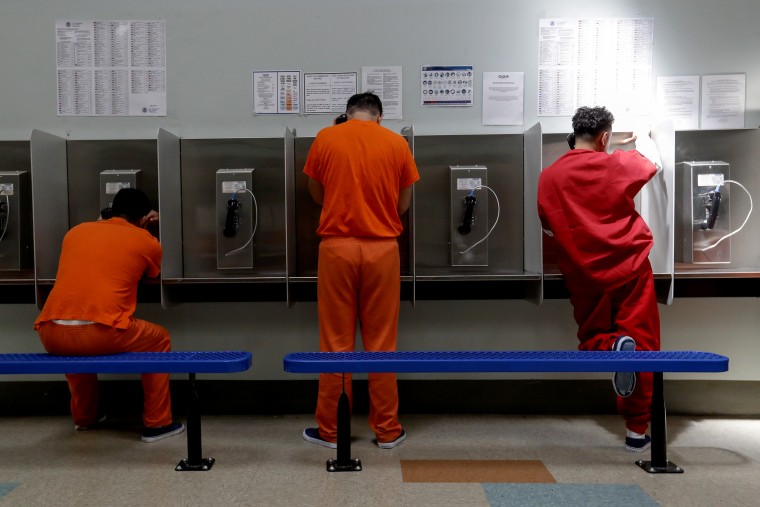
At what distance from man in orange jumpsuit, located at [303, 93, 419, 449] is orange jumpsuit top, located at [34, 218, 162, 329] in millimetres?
762

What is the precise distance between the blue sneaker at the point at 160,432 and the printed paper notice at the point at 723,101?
9.63ft

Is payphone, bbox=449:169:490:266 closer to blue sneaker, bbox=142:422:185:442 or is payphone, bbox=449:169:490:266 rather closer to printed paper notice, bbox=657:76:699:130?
printed paper notice, bbox=657:76:699:130

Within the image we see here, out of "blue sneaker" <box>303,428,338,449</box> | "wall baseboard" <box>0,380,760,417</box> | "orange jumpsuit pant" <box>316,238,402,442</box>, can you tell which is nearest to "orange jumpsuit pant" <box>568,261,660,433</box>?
"wall baseboard" <box>0,380,760,417</box>

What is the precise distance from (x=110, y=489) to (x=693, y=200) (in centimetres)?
281

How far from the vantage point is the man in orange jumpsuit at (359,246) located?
7.98ft

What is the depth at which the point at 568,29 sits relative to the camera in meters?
3.06

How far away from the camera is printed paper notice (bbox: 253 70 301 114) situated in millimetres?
3068

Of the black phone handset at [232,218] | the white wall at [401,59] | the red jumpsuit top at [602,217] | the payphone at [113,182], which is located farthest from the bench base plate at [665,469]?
the payphone at [113,182]

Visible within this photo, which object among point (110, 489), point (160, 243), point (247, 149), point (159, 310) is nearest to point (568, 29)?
point (247, 149)

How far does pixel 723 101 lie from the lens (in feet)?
10.1

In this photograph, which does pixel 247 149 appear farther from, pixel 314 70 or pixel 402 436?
pixel 402 436

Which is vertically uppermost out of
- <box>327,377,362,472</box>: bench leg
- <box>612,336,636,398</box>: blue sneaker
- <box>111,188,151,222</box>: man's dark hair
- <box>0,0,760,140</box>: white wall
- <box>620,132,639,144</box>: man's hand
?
<box>0,0,760,140</box>: white wall

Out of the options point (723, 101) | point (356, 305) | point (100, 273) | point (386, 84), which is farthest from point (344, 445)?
point (723, 101)

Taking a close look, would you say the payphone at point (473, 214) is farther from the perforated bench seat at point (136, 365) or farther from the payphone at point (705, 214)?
the perforated bench seat at point (136, 365)
